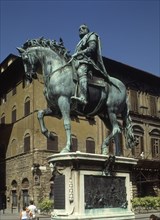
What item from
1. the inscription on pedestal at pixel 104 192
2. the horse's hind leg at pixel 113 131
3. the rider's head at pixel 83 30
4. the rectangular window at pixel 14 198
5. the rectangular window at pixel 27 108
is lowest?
the rectangular window at pixel 14 198

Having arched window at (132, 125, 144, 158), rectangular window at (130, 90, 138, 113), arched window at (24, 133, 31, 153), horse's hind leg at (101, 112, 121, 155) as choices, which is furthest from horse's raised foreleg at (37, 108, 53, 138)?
rectangular window at (130, 90, 138, 113)

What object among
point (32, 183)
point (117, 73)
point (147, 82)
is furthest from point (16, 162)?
point (147, 82)

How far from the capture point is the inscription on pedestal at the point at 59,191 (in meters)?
8.96

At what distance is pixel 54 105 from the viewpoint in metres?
9.73

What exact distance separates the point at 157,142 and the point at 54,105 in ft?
112

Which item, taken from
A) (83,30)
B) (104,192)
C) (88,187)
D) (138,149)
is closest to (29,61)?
(83,30)

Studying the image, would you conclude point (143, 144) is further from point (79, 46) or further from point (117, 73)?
point (79, 46)

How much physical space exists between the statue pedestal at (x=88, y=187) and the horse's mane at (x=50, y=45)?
2.69 metres

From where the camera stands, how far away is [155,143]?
4206 centimetres

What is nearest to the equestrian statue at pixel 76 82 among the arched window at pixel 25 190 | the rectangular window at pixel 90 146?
the arched window at pixel 25 190

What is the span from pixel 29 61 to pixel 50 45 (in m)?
0.66

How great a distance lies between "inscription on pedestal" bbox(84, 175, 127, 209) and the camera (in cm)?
912

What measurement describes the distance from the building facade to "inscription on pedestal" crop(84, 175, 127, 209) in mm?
20536

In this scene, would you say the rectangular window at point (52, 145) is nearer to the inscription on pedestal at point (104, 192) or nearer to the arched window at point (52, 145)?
the arched window at point (52, 145)
